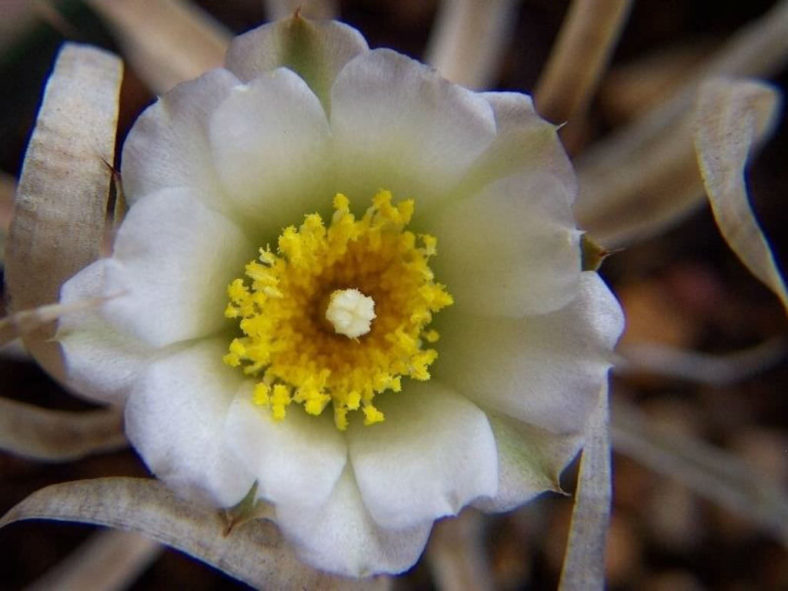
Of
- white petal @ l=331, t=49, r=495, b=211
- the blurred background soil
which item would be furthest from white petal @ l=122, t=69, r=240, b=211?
the blurred background soil

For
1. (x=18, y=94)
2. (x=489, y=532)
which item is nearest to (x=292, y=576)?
(x=489, y=532)

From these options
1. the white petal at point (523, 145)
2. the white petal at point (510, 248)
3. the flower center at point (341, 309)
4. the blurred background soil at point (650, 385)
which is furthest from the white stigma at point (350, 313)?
the blurred background soil at point (650, 385)

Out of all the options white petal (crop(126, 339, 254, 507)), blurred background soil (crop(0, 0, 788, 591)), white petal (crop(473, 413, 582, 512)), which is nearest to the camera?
white petal (crop(126, 339, 254, 507))

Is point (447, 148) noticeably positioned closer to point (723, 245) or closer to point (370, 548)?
point (370, 548)

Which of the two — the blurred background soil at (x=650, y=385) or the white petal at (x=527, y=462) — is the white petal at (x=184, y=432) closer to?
the white petal at (x=527, y=462)

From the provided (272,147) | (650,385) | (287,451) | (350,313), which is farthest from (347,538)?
(650,385)

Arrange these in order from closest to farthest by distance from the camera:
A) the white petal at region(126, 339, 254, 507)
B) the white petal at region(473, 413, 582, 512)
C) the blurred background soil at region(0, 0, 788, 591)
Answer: the white petal at region(126, 339, 254, 507) < the white petal at region(473, 413, 582, 512) < the blurred background soil at region(0, 0, 788, 591)

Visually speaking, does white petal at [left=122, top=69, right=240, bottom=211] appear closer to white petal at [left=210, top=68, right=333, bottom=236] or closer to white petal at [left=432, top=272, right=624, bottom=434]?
white petal at [left=210, top=68, right=333, bottom=236]

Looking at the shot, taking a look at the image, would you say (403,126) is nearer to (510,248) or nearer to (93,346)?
(510,248)
